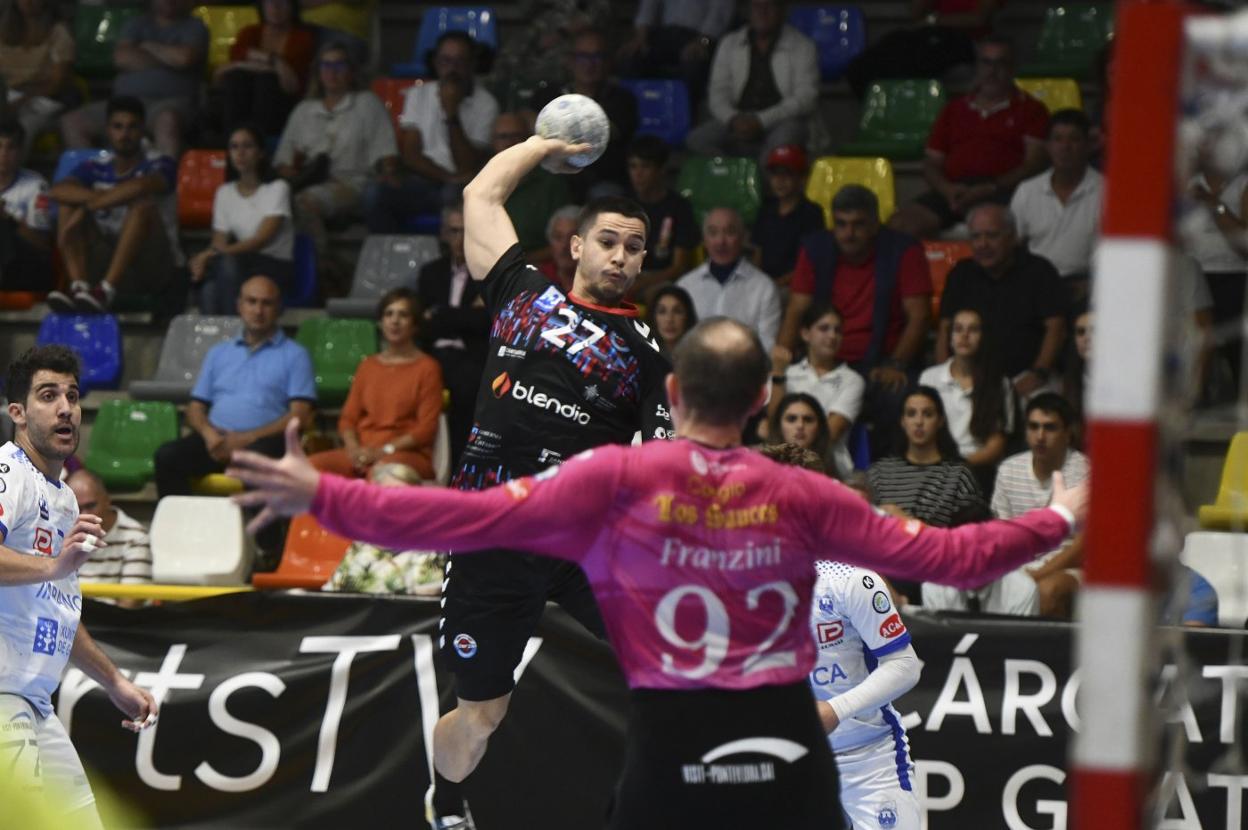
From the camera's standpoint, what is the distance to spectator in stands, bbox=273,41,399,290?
13727 millimetres

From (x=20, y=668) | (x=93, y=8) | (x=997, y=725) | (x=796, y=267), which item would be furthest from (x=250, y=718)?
(x=93, y=8)

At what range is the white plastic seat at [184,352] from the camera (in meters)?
12.7

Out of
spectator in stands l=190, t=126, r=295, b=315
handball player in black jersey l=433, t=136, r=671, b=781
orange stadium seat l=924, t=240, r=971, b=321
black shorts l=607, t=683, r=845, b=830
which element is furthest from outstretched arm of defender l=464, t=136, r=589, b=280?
spectator in stands l=190, t=126, r=295, b=315

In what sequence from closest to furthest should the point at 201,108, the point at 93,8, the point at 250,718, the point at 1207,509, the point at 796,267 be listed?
the point at 250,718
the point at 1207,509
the point at 796,267
the point at 201,108
the point at 93,8

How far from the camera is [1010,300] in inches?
441

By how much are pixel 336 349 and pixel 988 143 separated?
4842mm

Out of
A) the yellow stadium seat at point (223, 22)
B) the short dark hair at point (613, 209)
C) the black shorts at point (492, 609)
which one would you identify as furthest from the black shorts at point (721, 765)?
the yellow stadium seat at point (223, 22)

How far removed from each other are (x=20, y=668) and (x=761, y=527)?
121 inches

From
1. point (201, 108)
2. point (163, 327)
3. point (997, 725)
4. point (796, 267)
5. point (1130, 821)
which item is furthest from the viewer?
point (201, 108)

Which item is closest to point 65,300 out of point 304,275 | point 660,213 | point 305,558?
point 304,275

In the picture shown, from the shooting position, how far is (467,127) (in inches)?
537

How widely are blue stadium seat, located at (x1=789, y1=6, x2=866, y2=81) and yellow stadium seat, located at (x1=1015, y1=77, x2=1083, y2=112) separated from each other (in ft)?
5.43

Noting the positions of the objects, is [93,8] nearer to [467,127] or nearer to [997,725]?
[467,127]

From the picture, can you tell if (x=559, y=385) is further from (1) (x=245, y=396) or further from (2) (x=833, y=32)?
(2) (x=833, y=32)
